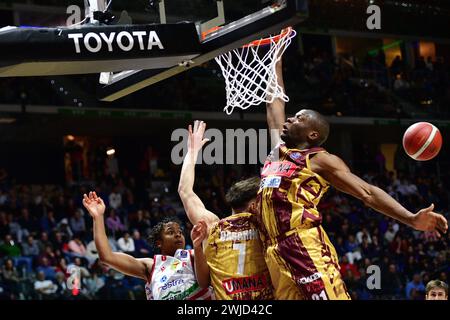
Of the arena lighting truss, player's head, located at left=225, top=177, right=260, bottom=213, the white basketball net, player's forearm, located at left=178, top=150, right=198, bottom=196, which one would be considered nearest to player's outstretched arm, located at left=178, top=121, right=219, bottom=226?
player's forearm, located at left=178, top=150, right=198, bottom=196

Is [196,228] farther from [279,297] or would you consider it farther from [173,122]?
[173,122]

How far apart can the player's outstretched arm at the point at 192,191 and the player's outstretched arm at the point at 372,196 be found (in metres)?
0.63

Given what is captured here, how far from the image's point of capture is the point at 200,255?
369 cm

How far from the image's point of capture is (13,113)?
13195mm

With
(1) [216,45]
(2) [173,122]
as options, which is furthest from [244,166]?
(1) [216,45]

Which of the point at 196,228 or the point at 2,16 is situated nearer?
the point at 196,228

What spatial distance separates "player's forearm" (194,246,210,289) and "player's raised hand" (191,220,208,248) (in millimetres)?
87

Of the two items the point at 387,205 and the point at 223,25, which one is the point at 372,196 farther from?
the point at 223,25

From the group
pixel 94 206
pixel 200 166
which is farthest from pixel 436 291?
pixel 200 166

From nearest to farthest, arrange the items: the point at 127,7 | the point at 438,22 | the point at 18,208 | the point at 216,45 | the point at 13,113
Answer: the point at 216,45 < the point at 127,7 < the point at 18,208 < the point at 13,113 < the point at 438,22

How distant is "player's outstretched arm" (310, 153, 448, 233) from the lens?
10.7 ft

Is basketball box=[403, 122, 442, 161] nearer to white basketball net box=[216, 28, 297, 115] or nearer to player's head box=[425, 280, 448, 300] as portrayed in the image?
white basketball net box=[216, 28, 297, 115]

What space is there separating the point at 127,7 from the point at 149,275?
157 cm

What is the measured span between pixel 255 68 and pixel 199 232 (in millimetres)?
1844
